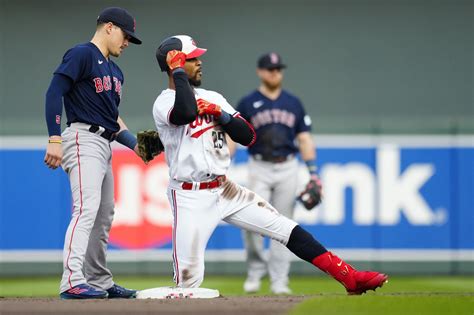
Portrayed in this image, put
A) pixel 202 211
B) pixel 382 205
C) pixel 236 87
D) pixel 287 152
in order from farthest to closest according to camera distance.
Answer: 1. pixel 236 87
2. pixel 382 205
3. pixel 287 152
4. pixel 202 211

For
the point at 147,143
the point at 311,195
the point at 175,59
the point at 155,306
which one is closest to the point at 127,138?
the point at 147,143

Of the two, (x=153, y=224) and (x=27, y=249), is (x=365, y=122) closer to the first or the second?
(x=153, y=224)

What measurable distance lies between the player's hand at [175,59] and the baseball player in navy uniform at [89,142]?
0.52m

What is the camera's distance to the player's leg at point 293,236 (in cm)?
631

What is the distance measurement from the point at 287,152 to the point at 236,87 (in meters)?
4.97

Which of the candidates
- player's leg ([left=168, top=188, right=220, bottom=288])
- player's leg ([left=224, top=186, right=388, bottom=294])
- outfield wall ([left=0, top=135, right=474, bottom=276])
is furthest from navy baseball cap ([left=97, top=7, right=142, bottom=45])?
outfield wall ([left=0, top=135, right=474, bottom=276])

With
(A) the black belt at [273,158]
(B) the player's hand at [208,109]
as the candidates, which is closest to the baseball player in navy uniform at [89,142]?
(B) the player's hand at [208,109]

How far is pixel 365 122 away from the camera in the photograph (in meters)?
11.0

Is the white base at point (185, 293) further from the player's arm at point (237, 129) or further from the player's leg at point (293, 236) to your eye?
the player's arm at point (237, 129)

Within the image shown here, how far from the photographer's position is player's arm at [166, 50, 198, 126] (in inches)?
235

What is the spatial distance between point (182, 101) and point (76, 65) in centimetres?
74

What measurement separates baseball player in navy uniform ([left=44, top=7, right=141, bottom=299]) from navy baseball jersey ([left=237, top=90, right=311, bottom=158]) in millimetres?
2455

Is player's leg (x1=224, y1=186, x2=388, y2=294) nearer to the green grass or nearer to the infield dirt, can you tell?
the green grass

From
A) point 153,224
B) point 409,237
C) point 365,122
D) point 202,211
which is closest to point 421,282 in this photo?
point 409,237
